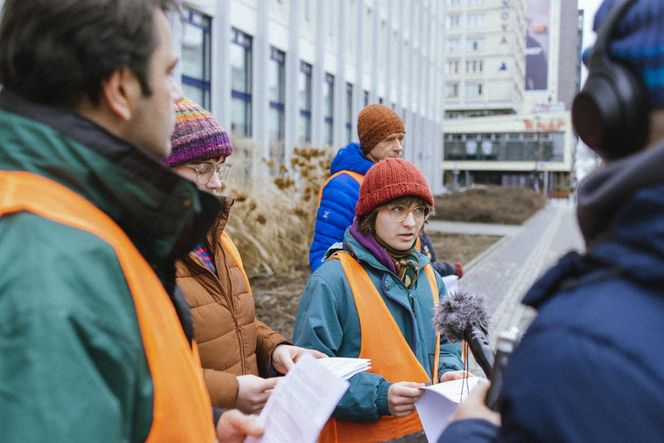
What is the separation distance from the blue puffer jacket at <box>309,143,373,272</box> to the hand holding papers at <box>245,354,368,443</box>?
257 cm

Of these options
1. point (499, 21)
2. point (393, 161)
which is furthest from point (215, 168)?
point (499, 21)

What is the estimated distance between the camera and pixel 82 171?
3.92 ft

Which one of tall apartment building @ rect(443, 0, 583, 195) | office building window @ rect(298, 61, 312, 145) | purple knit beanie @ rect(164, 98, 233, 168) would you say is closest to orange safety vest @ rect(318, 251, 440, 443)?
purple knit beanie @ rect(164, 98, 233, 168)

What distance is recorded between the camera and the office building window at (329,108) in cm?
2469

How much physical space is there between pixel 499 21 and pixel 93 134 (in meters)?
92.0

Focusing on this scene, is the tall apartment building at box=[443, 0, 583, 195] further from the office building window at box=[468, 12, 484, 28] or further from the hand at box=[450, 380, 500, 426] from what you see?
the hand at box=[450, 380, 500, 426]

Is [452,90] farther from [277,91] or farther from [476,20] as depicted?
[277,91]

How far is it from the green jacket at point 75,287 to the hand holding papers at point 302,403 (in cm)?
49

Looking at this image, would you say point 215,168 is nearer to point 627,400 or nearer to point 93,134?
point 93,134

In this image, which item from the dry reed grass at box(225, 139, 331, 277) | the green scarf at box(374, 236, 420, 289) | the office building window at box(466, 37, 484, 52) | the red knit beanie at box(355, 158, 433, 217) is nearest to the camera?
the green scarf at box(374, 236, 420, 289)

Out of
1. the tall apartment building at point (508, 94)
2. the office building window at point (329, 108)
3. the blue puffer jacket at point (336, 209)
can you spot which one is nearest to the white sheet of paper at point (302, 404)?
the blue puffer jacket at point (336, 209)

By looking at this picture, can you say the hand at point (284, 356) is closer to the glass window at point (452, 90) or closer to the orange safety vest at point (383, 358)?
the orange safety vest at point (383, 358)

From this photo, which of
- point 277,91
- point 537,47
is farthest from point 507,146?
point 277,91

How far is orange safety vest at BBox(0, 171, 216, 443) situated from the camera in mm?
1124
